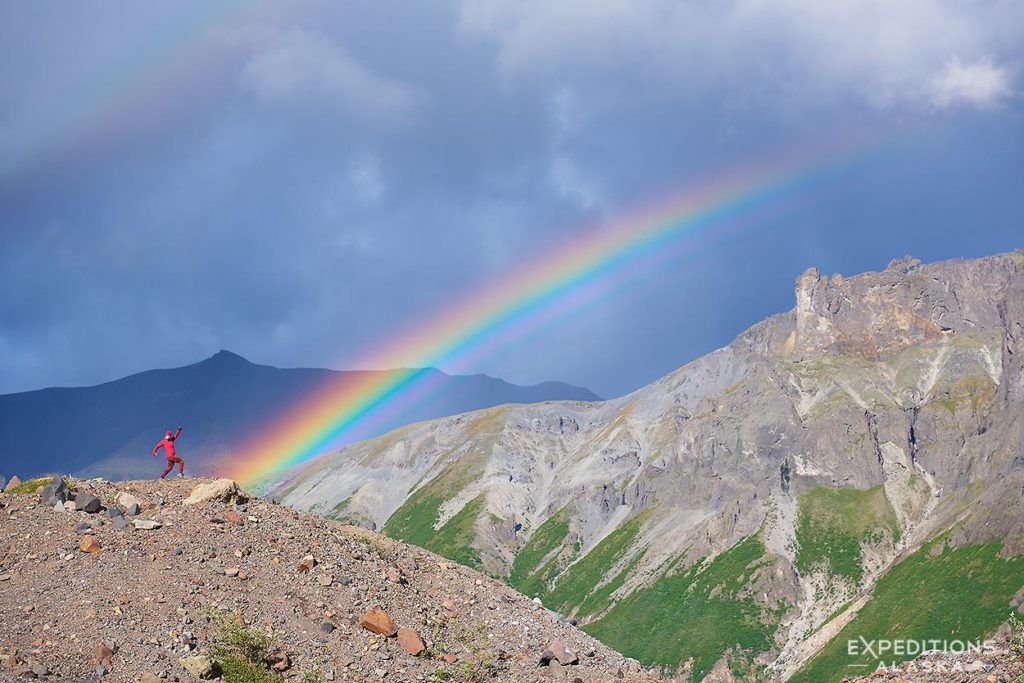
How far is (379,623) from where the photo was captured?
94.0 ft

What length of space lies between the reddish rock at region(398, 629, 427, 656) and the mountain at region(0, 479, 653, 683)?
48 millimetres

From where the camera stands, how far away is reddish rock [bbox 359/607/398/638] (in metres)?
28.5

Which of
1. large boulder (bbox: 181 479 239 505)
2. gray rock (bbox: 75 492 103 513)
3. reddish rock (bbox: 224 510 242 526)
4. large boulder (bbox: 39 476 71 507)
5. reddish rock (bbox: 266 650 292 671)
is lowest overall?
reddish rock (bbox: 266 650 292 671)

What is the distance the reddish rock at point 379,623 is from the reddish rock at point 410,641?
0.36 m

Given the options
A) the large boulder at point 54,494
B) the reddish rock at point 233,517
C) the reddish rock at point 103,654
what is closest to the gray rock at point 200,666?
the reddish rock at point 103,654

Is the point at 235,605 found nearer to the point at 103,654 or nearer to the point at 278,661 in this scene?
the point at 278,661

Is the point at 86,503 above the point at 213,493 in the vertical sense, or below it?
above

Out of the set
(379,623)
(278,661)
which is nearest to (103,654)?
(278,661)

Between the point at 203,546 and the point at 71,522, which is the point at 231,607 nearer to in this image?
the point at 203,546

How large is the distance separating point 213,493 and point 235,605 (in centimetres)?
760

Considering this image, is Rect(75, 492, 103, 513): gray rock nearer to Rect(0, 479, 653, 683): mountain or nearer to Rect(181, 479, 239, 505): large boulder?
Rect(0, 479, 653, 683): mountain

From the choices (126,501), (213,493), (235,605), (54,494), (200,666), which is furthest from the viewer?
(213,493)

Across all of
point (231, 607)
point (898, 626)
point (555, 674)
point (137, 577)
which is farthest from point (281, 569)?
point (898, 626)

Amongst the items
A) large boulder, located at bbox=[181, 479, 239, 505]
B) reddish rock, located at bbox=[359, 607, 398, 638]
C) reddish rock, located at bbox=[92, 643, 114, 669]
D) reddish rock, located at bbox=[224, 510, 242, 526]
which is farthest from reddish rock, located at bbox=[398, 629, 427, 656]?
large boulder, located at bbox=[181, 479, 239, 505]
